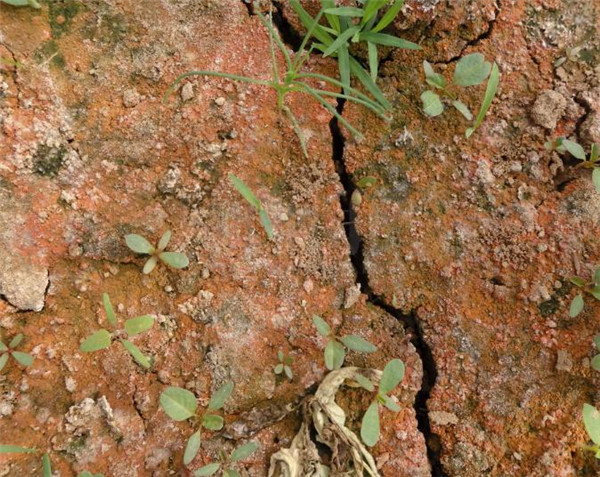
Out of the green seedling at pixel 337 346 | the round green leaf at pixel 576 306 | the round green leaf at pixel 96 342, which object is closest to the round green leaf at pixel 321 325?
the green seedling at pixel 337 346

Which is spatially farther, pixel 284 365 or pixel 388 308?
pixel 388 308

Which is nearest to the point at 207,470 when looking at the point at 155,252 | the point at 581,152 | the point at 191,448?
the point at 191,448

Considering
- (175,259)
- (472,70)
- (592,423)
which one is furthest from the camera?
(472,70)

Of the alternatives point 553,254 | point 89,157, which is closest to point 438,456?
point 553,254

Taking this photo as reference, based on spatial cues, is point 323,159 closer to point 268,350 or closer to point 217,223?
point 217,223

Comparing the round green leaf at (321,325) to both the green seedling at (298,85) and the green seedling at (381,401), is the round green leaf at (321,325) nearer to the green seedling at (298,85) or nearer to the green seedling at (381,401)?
the green seedling at (381,401)

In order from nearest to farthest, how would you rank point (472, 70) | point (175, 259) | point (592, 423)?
point (592, 423) → point (175, 259) → point (472, 70)

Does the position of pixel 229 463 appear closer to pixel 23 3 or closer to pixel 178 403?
pixel 178 403

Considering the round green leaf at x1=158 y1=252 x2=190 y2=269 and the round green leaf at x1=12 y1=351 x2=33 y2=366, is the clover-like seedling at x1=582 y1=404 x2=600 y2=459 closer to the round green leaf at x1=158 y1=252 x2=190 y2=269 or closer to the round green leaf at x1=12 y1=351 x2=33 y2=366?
the round green leaf at x1=158 y1=252 x2=190 y2=269
